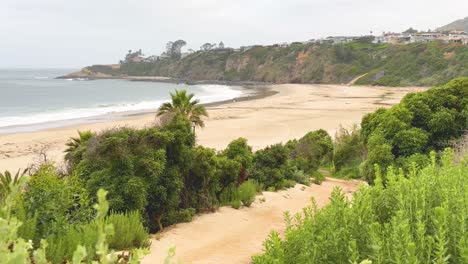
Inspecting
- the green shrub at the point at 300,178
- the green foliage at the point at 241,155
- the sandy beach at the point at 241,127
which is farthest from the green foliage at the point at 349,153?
the green foliage at the point at 241,155

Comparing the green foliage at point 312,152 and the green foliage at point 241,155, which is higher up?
the green foliage at point 241,155

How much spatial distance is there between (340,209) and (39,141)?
34.2 m

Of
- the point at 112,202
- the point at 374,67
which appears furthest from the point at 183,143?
the point at 374,67

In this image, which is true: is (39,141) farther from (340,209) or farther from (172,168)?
(340,209)

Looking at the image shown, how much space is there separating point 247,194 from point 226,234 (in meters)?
3.06

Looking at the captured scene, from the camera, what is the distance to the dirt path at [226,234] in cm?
900

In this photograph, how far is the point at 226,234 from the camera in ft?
35.0

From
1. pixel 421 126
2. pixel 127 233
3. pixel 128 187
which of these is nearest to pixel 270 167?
pixel 421 126

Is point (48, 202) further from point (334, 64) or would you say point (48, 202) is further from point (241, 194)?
point (334, 64)

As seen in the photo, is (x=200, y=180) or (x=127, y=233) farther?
(x=200, y=180)

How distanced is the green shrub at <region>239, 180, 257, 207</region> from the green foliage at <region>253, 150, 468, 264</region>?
25.6 ft

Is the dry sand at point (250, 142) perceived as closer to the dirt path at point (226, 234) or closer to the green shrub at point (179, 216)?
the dirt path at point (226, 234)

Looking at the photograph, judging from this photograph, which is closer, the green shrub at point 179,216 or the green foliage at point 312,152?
the green shrub at point 179,216

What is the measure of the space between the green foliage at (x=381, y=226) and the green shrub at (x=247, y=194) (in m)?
7.81
